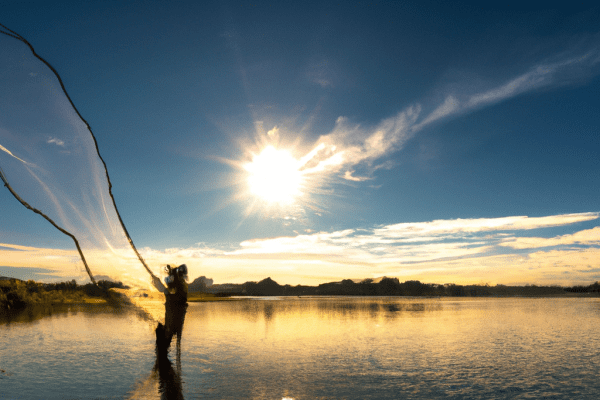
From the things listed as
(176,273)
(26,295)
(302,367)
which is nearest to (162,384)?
(176,273)

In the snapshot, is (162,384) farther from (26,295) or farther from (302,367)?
(26,295)

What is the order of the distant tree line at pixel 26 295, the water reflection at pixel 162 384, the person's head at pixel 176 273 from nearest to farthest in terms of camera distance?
1. the water reflection at pixel 162 384
2. the person's head at pixel 176 273
3. the distant tree line at pixel 26 295

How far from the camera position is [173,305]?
23.5 metres

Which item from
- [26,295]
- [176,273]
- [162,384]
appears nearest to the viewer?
[162,384]

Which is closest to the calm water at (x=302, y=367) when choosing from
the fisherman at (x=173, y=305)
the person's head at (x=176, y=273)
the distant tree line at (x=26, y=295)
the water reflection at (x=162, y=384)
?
the water reflection at (x=162, y=384)

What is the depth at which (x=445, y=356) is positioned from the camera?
28.7 metres

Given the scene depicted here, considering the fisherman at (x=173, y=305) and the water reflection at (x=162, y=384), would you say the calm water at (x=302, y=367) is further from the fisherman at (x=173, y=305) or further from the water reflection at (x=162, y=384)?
the fisherman at (x=173, y=305)

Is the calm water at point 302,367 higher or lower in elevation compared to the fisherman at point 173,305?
lower

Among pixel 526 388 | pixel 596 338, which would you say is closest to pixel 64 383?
pixel 526 388

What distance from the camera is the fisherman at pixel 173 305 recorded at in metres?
23.0

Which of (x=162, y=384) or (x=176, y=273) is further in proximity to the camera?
(x=176, y=273)

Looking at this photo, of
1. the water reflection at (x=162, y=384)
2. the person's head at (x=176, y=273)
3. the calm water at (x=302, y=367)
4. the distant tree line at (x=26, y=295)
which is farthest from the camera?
the distant tree line at (x=26, y=295)

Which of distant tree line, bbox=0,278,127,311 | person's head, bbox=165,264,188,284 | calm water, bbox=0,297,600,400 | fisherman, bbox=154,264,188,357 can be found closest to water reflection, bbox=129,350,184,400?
calm water, bbox=0,297,600,400

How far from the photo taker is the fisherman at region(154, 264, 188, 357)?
23.0 metres
